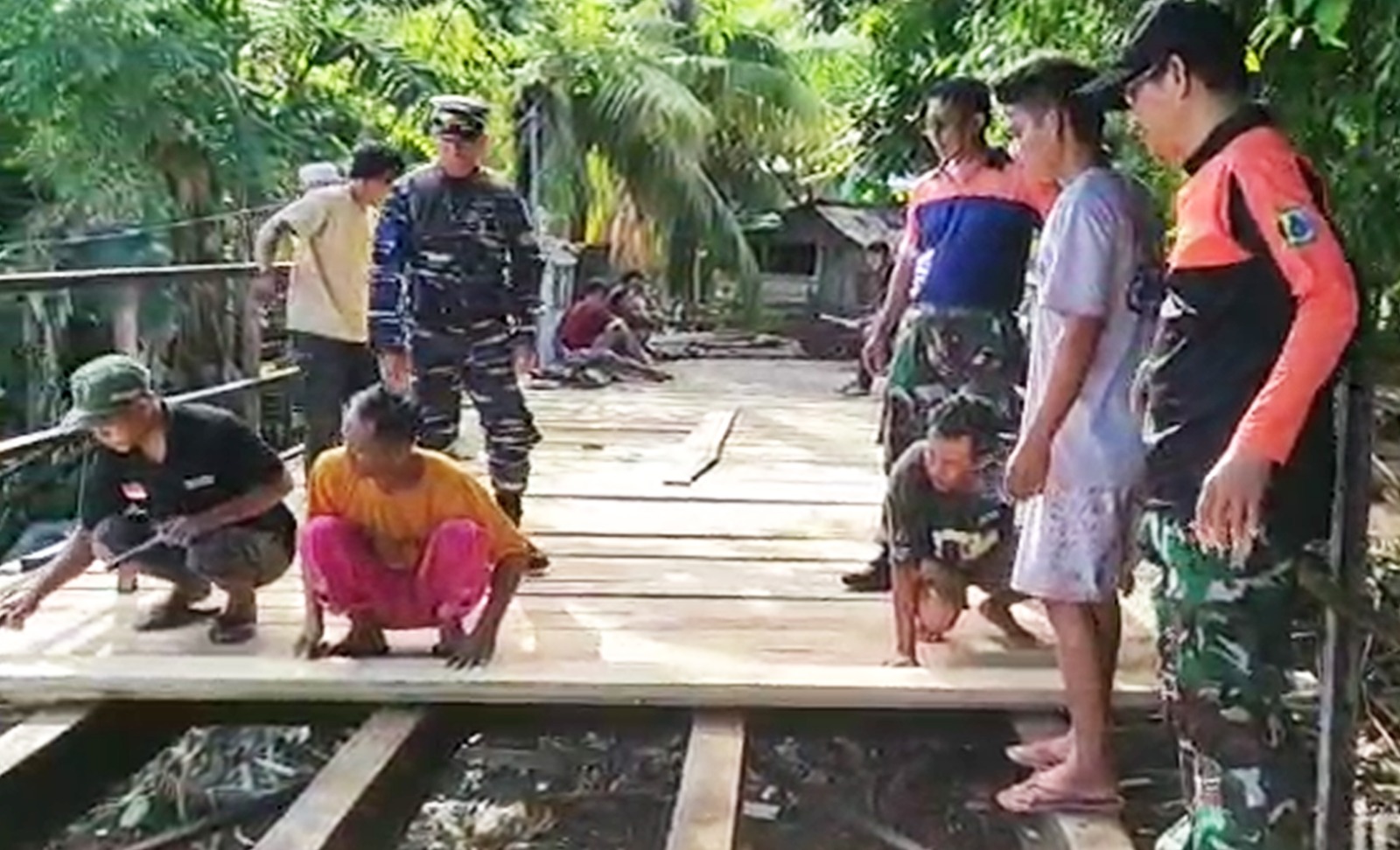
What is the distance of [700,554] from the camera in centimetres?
547

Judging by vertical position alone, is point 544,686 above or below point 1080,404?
below

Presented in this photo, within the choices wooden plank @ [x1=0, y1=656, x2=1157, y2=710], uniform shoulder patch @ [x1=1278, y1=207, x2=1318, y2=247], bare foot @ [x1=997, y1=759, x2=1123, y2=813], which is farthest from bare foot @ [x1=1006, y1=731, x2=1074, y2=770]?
uniform shoulder patch @ [x1=1278, y1=207, x2=1318, y2=247]

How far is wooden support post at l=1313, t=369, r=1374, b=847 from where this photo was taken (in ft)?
7.53

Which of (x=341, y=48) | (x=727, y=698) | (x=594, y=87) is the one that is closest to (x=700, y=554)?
(x=727, y=698)

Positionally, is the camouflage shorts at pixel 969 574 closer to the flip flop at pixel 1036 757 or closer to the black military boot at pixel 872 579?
the flip flop at pixel 1036 757

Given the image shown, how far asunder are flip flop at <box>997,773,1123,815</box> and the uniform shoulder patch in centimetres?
126

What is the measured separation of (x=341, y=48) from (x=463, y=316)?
21.9ft

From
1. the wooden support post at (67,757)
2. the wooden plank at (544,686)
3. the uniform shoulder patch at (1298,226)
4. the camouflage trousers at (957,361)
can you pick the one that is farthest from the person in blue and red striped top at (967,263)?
the wooden support post at (67,757)

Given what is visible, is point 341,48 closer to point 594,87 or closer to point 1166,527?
point 594,87

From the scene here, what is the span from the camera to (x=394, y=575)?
379 centimetres

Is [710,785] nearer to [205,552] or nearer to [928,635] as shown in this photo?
[928,635]

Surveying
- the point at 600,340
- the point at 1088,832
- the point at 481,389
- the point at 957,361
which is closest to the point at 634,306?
the point at 600,340

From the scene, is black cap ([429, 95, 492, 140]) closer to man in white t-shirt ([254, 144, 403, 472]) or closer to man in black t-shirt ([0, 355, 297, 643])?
man in white t-shirt ([254, 144, 403, 472])

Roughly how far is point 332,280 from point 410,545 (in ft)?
6.27
